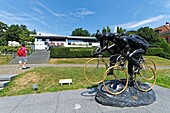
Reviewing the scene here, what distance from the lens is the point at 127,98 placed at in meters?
3.79

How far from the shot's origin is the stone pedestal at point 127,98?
371 centimetres

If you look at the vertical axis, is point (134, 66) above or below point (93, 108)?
above

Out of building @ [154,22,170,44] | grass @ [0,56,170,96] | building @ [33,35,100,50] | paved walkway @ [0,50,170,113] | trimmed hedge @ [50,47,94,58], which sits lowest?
paved walkway @ [0,50,170,113]

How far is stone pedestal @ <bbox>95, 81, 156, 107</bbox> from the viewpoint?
146 inches

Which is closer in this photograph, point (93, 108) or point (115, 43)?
point (93, 108)

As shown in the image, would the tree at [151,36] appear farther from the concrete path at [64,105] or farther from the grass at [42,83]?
the concrete path at [64,105]

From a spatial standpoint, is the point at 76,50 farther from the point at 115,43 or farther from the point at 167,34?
the point at 167,34

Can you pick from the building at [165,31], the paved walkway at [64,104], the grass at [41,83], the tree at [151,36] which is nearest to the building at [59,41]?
the tree at [151,36]

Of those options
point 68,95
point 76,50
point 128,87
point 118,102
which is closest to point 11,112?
Answer: point 68,95

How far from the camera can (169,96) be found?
449 centimetres

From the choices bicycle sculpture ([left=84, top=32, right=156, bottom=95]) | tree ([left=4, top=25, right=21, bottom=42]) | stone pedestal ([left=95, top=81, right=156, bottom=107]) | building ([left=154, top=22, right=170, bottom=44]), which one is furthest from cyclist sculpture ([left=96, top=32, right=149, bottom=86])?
tree ([left=4, top=25, right=21, bottom=42])

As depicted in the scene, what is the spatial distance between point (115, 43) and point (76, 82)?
115 inches

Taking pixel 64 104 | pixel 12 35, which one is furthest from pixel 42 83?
pixel 12 35

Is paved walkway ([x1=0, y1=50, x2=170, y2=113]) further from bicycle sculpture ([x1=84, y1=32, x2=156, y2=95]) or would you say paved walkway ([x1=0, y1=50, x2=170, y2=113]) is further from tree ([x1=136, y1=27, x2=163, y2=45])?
tree ([x1=136, y1=27, x2=163, y2=45])
